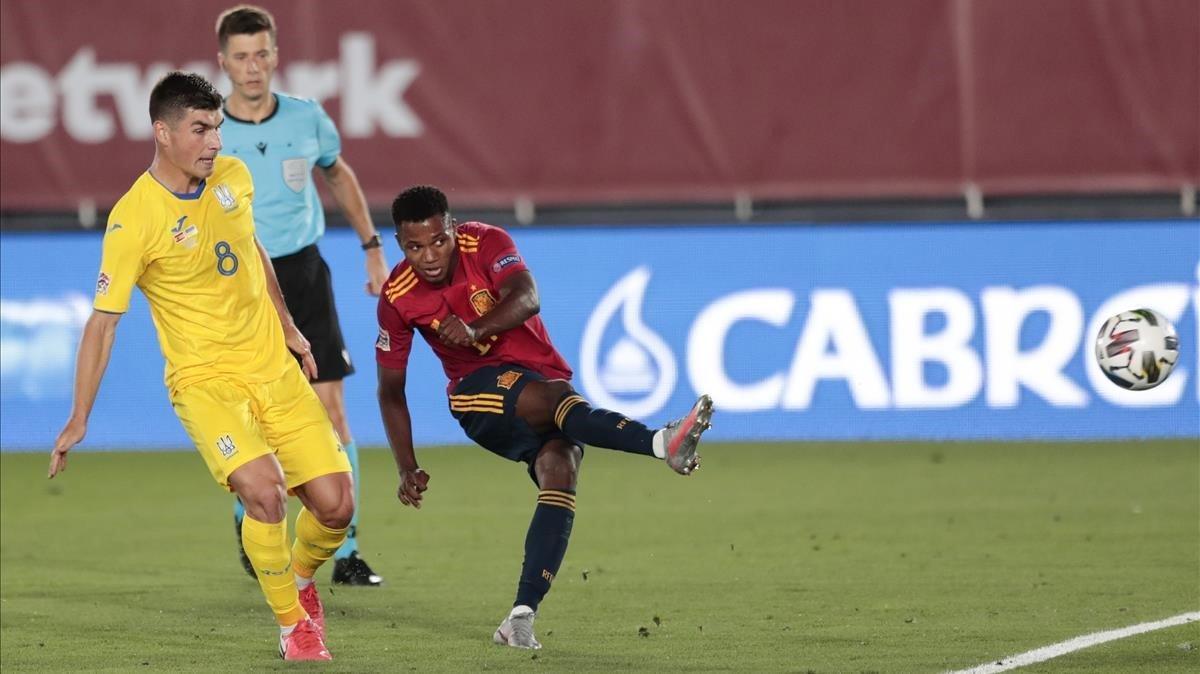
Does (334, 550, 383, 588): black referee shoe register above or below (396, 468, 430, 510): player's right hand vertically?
below

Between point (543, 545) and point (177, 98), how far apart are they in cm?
183

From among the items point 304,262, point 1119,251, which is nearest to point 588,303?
point 1119,251

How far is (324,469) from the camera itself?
6.52 m

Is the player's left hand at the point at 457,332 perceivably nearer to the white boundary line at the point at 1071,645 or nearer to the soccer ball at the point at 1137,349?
the white boundary line at the point at 1071,645

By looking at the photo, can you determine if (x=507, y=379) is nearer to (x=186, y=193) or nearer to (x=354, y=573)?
(x=186, y=193)

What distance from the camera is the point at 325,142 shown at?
8.48 metres

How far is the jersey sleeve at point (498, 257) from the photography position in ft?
22.4

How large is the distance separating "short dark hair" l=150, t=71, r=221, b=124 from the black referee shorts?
6.76ft

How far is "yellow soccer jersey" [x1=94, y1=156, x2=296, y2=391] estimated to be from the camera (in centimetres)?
621

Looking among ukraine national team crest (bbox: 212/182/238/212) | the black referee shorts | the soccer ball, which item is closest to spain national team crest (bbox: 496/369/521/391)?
ukraine national team crest (bbox: 212/182/238/212)

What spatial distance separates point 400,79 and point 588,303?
210 cm

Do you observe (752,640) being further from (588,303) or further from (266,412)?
(588,303)

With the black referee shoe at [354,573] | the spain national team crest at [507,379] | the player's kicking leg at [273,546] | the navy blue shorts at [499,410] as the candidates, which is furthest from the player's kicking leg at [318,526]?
the black referee shoe at [354,573]

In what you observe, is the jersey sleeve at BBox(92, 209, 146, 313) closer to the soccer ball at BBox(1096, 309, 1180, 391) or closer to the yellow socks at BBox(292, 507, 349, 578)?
the yellow socks at BBox(292, 507, 349, 578)
